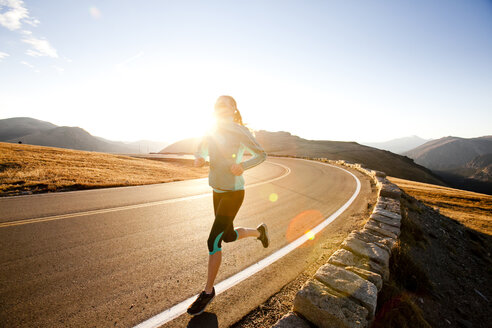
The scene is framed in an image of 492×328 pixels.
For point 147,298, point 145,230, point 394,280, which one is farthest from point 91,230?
point 394,280

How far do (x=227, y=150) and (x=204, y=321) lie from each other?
6.17 ft

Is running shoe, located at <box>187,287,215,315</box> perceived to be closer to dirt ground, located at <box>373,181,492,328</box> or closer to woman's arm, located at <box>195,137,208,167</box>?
woman's arm, located at <box>195,137,208,167</box>

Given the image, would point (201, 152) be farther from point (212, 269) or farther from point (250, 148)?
point (212, 269)

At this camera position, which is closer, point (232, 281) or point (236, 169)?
point (236, 169)

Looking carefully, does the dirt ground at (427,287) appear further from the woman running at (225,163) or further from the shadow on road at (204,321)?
the woman running at (225,163)

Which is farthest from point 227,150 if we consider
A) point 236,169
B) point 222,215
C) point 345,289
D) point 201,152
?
point 345,289

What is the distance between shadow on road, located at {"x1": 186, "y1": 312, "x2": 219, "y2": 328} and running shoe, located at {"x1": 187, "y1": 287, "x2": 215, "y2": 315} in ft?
0.17

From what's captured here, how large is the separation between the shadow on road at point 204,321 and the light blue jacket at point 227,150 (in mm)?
1382

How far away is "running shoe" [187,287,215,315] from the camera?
89.0 inches

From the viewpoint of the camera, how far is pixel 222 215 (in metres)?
2.74

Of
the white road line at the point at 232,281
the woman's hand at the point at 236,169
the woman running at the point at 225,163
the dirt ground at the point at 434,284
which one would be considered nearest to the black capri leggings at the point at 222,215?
the woman running at the point at 225,163

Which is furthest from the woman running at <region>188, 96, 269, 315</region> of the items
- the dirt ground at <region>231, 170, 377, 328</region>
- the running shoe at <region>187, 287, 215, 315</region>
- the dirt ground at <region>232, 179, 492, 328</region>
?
the dirt ground at <region>232, 179, 492, 328</region>

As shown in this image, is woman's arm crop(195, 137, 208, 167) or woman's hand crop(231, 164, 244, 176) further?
woman's arm crop(195, 137, 208, 167)

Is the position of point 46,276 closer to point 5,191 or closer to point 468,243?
point 5,191
